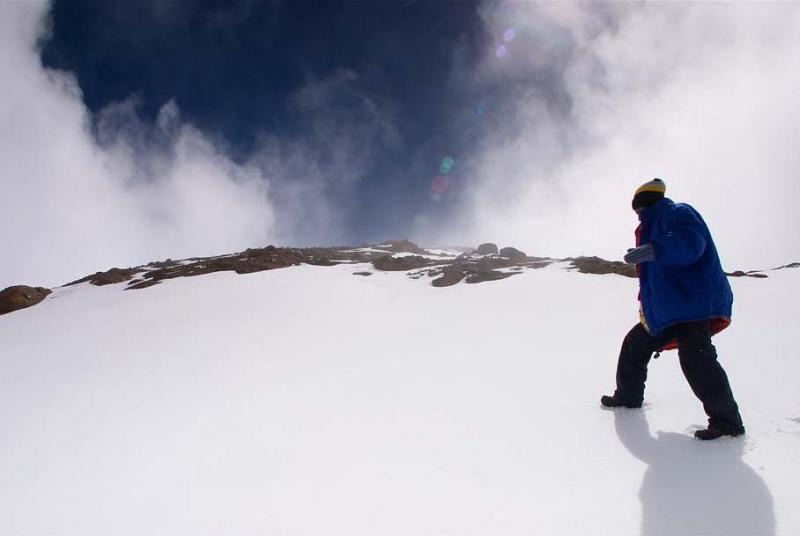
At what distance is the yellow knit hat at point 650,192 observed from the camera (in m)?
3.56

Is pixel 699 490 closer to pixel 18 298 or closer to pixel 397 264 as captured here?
pixel 397 264

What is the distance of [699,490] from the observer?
2.33 m

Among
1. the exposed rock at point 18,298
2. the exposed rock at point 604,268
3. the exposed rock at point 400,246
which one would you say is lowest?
the exposed rock at point 604,268

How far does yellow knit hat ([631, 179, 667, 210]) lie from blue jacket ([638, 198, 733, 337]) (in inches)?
4.3

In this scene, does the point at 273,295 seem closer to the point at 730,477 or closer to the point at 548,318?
the point at 548,318

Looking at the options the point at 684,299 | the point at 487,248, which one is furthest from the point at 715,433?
the point at 487,248

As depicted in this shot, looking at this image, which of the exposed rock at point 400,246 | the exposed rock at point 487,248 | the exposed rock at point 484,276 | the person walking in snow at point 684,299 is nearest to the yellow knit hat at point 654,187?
the person walking in snow at point 684,299

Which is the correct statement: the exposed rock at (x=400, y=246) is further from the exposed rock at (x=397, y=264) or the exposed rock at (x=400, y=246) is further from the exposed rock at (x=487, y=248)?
the exposed rock at (x=397, y=264)

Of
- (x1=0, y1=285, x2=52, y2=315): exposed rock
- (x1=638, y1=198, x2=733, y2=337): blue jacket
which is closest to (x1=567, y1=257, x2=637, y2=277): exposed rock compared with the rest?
(x1=638, y1=198, x2=733, y2=337): blue jacket

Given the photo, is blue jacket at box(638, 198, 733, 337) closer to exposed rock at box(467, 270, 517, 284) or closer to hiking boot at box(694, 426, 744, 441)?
hiking boot at box(694, 426, 744, 441)

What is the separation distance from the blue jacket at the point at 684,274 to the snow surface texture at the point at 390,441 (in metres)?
0.99

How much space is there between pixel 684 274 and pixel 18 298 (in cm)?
3168

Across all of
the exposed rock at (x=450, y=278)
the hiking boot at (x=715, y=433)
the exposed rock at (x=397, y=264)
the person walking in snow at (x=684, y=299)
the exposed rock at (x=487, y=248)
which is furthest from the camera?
the exposed rock at (x=487, y=248)

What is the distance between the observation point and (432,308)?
42.1 ft
